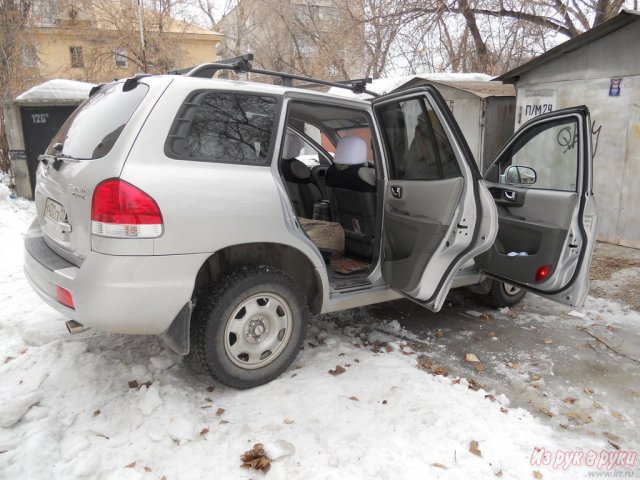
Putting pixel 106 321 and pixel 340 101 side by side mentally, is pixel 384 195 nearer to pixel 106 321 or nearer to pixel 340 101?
pixel 340 101

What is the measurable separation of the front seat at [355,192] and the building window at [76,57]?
22.4 meters

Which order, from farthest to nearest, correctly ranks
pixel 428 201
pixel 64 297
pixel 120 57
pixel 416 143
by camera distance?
1. pixel 120 57
2. pixel 416 143
3. pixel 428 201
4. pixel 64 297

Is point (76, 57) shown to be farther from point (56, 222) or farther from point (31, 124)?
point (56, 222)

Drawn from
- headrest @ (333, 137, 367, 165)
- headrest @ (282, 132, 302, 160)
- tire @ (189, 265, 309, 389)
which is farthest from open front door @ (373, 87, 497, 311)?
headrest @ (282, 132, 302, 160)

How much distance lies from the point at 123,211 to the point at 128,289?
413 millimetres

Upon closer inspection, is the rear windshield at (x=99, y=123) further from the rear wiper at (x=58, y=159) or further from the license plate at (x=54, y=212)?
the license plate at (x=54, y=212)

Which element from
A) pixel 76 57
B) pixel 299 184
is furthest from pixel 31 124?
pixel 76 57

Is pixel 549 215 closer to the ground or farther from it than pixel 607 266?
farther from it

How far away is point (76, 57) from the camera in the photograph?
23.1m

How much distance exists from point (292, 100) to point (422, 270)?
1.50 meters

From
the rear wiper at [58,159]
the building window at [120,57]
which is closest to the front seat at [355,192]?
the rear wiper at [58,159]

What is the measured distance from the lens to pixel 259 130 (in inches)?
124

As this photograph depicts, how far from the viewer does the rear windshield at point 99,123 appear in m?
2.77

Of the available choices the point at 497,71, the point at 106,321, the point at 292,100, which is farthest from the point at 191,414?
the point at 497,71
